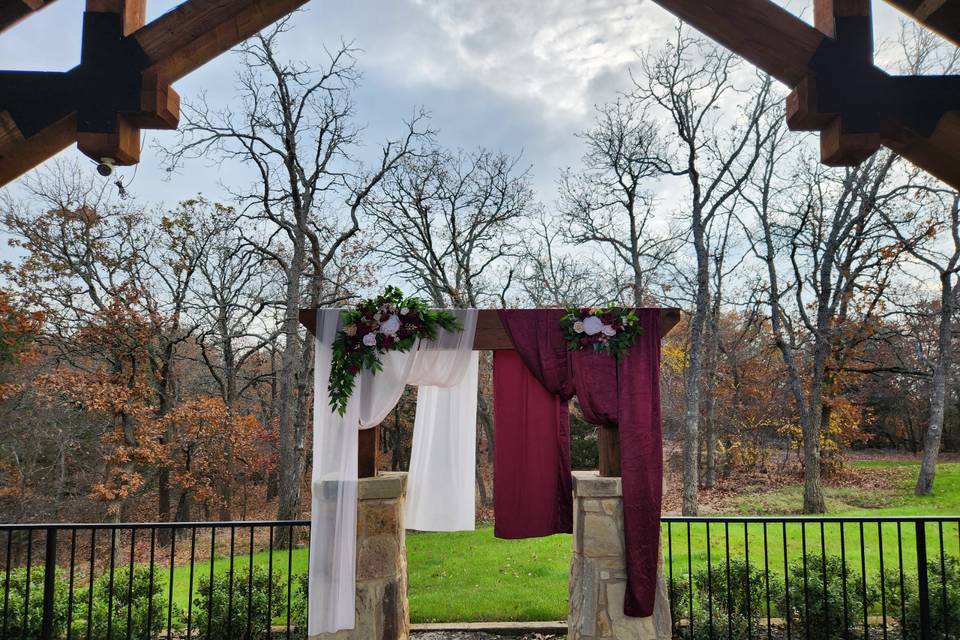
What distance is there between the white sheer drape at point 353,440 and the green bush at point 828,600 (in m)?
2.63

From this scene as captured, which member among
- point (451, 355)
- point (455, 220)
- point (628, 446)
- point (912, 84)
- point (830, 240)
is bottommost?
point (628, 446)

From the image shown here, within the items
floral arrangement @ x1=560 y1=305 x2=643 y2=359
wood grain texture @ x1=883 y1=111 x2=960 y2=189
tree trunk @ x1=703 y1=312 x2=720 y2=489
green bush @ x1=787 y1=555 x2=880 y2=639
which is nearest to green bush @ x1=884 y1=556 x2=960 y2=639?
green bush @ x1=787 y1=555 x2=880 y2=639

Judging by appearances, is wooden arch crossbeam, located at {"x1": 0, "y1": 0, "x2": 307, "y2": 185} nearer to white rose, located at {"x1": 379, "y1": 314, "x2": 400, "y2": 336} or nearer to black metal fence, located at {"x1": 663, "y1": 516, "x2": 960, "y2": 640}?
white rose, located at {"x1": 379, "y1": 314, "x2": 400, "y2": 336}

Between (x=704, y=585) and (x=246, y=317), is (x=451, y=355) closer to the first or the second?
(x=704, y=585)

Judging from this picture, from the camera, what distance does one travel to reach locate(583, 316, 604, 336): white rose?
3896mm

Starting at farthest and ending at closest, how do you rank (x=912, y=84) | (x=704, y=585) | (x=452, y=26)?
(x=452, y=26) → (x=704, y=585) → (x=912, y=84)

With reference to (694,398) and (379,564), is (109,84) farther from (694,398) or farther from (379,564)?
(694,398)

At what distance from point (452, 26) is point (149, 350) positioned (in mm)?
8872

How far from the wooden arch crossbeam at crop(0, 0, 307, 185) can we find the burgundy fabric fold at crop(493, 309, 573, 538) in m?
2.41

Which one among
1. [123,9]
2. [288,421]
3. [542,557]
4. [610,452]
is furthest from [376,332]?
A: [288,421]

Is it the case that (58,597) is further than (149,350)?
No

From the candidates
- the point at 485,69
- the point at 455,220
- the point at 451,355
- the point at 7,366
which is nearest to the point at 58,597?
the point at 451,355

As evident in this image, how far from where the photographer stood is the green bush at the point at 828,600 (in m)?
4.05

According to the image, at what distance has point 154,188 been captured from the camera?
12.2 metres
